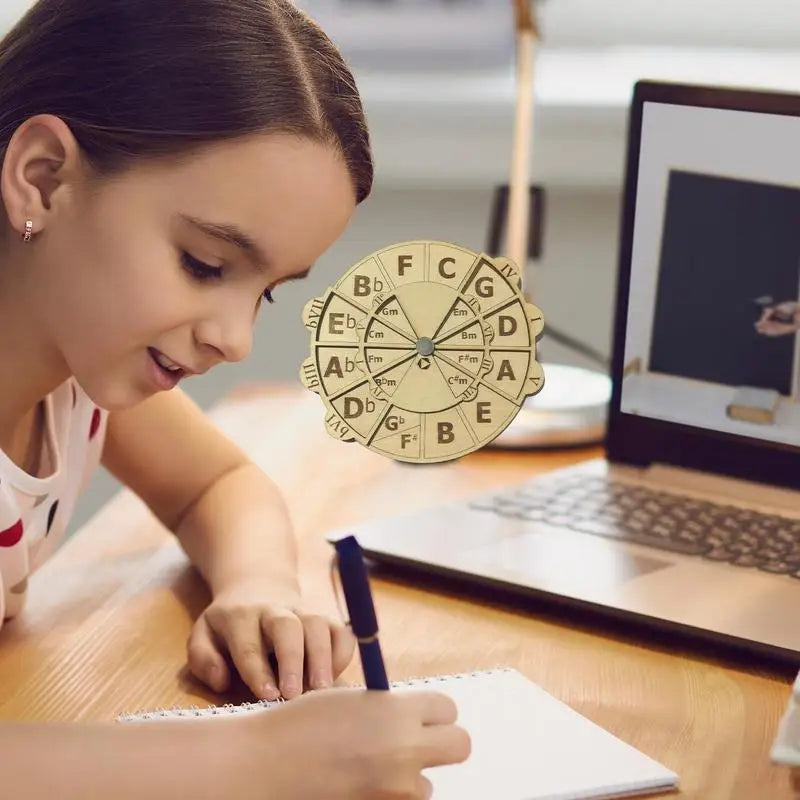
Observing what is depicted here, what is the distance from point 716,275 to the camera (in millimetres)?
873

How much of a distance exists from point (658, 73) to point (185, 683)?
40.8 inches

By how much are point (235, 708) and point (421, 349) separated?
20 centimetres

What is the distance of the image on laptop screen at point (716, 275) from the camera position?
0.83 m

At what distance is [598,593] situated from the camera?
2.53 ft

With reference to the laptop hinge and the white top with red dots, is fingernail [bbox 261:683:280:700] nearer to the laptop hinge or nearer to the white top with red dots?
the white top with red dots

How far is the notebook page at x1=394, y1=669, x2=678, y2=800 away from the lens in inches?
22.9

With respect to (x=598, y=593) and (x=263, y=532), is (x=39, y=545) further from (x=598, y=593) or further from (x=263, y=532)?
(x=598, y=593)

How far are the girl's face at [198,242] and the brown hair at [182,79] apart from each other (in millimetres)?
12

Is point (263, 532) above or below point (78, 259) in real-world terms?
below

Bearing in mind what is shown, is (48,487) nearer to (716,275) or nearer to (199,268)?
(199,268)

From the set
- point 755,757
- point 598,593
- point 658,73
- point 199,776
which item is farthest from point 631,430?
point 658,73

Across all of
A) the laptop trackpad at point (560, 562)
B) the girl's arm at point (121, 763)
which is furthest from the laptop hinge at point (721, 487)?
the girl's arm at point (121, 763)

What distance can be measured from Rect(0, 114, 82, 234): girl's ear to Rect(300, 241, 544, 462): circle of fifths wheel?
0.16 metres

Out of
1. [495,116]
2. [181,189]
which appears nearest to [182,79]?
[181,189]
